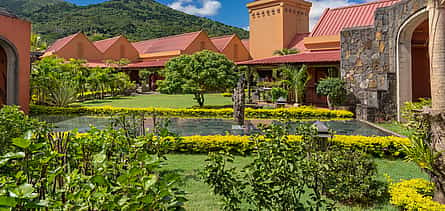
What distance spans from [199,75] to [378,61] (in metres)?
6.98

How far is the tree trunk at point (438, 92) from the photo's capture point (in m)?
3.64

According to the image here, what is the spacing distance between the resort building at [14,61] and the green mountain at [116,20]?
44.6m

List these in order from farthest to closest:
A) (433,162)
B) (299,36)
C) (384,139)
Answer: (299,36)
(384,139)
(433,162)

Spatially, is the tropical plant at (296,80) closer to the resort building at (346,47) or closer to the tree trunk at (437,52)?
the resort building at (346,47)

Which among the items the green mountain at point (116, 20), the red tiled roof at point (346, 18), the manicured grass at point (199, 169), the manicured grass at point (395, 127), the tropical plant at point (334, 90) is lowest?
the manicured grass at point (199, 169)

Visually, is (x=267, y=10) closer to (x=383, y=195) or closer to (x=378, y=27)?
(x=378, y=27)

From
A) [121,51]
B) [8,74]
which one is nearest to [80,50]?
[121,51]

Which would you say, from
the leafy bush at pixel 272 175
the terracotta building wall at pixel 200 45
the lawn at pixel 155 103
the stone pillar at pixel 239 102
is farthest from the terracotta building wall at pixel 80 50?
the leafy bush at pixel 272 175

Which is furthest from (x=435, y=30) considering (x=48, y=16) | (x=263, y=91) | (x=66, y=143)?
(x=48, y=16)

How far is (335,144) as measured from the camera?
680 centimetres

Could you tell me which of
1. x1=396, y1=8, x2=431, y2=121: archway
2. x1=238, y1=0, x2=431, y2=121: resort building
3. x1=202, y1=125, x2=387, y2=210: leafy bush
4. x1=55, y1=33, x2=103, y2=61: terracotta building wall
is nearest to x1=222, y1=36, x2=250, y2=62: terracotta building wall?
x1=55, y1=33, x2=103, y2=61: terracotta building wall

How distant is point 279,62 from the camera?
16.8 metres

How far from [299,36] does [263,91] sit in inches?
543

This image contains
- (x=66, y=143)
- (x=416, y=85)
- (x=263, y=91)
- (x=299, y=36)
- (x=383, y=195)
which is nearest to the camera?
(x=66, y=143)
